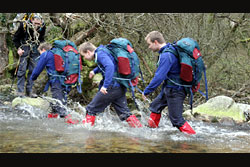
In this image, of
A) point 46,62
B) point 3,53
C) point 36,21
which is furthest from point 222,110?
point 3,53

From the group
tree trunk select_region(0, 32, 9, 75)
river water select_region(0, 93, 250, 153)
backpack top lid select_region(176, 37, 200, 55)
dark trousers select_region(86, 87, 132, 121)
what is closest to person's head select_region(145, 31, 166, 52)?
backpack top lid select_region(176, 37, 200, 55)

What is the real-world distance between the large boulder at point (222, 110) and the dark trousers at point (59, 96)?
3.75 m

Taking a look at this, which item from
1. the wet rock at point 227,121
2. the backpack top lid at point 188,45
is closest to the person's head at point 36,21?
the backpack top lid at point 188,45

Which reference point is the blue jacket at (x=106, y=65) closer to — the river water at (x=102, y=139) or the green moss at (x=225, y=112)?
the river water at (x=102, y=139)

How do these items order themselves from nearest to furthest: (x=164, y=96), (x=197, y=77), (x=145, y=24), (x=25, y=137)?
(x=25, y=137), (x=197, y=77), (x=164, y=96), (x=145, y=24)

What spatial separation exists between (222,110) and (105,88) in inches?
178

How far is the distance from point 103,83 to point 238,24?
7.08 m

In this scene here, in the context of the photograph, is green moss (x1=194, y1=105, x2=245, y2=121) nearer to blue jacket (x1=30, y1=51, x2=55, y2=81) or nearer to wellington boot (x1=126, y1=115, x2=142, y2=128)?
wellington boot (x1=126, y1=115, x2=142, y2=128)

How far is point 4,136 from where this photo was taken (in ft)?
17.8

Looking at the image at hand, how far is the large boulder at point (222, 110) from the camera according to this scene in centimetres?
911

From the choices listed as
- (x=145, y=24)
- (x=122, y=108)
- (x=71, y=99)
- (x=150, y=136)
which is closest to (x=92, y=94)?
(x=71, y=99)

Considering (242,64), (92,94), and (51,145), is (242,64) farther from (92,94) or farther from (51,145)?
(51,145)

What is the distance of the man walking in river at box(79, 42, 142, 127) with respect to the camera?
19.7 ft

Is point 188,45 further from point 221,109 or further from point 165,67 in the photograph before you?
point 221,109
